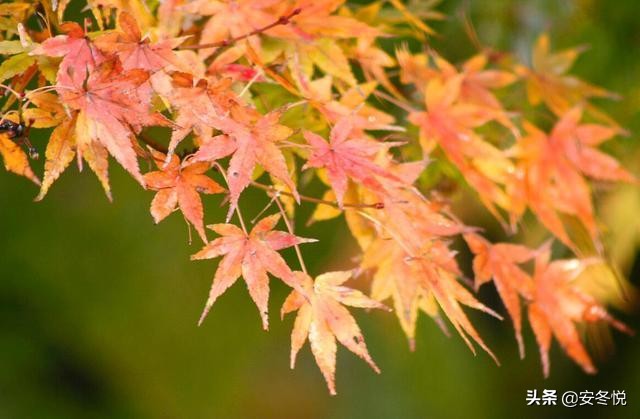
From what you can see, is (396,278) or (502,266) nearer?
(396,278)

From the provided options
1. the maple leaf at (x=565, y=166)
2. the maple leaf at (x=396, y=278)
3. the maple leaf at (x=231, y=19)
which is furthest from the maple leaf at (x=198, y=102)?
the maple leaf at (x=565, y=166)

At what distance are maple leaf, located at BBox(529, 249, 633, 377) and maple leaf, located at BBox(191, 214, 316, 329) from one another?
44 cm

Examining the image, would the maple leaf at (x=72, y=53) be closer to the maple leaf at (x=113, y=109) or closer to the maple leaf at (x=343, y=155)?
the maple leaf at (x=113, y=109)

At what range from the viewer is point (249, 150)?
658mm

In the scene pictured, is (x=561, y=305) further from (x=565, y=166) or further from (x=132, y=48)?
(x=132, y=48)

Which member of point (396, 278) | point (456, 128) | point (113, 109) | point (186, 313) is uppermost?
point (113, 109)

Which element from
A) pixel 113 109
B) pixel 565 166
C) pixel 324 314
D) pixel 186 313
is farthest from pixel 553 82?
pixel 186 313

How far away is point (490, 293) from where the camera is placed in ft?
7.35

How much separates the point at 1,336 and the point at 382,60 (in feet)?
4.52

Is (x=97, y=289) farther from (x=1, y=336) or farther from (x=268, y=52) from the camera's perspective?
(x=268, y=52)

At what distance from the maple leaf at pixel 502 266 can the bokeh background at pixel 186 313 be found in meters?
0.59

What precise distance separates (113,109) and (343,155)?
215mm

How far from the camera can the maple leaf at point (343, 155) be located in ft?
2.31

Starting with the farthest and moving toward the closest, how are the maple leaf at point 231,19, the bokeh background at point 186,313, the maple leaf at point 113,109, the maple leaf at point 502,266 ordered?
the bokeh background at point 186,313 < the maple leaf at point 502,266 < the maple leaf at point 231,19 < the maple leaf at point 113,109
